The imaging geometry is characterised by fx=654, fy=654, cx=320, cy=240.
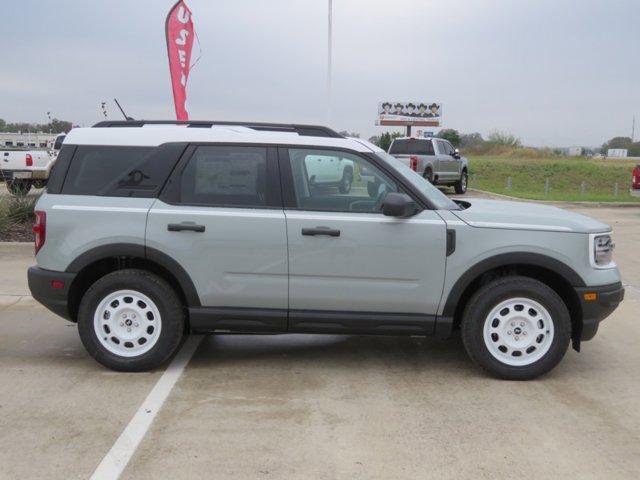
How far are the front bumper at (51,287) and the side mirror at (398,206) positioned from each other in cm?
240

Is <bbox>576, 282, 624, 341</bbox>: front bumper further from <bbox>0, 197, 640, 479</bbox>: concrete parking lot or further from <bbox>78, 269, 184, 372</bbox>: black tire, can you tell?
<bbox>78, 269, 184, 372</bbox>: black tire

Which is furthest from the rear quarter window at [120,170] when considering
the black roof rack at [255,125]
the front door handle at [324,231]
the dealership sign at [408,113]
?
the dealership sign at [408,113]

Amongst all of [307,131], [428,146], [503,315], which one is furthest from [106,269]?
[428,146]

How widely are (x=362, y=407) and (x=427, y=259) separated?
116 cm

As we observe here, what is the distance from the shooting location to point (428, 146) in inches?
822

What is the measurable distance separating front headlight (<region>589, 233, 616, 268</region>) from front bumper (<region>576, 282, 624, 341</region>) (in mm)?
175

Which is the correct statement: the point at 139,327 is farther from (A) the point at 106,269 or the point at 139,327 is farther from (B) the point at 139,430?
(B) the point at 139,430

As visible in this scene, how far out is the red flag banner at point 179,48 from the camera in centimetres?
1197

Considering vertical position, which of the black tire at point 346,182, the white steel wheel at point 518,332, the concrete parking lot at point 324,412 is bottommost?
the concrete parking lot at point 324,412

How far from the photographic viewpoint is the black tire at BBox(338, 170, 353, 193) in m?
4.95

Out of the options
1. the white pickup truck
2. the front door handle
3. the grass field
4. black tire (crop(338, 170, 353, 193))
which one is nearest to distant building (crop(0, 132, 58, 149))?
the white pickup truck

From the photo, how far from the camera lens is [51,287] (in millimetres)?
4977

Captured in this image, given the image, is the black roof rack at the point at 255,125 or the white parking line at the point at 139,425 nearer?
the white parking line at the point at 139,425

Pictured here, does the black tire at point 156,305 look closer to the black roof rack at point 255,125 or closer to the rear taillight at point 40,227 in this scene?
the rear taillight at point 40,227
